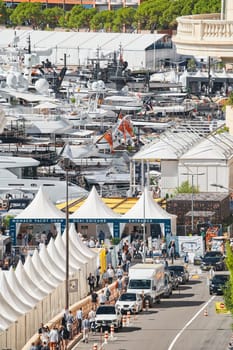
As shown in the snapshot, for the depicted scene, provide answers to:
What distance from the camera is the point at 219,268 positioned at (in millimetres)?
64688

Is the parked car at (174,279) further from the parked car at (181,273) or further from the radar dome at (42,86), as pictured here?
the radar dome at (42,86)

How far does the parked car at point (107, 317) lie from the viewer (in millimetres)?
51156

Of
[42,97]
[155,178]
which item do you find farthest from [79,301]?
[42,97]

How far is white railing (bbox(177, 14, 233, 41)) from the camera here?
121ft

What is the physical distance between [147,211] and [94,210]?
2.08m

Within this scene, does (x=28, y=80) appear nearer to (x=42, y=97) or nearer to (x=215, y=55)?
(x=42, y=97)

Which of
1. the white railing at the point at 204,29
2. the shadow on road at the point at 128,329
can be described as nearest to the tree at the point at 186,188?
the shadow on road at the point at 128,329

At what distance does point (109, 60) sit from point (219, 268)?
330 feet

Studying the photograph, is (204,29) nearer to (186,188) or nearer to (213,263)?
(213,263)

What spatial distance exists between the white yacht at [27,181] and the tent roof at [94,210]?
13075mm

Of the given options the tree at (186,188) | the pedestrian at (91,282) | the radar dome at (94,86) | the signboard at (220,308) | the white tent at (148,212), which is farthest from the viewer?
the radar dome at (94,86)

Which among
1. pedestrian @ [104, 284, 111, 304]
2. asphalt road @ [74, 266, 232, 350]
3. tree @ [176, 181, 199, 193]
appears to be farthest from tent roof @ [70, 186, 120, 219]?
pedestrian @ [104, 284, 111, 304]

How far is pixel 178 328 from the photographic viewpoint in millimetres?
52156

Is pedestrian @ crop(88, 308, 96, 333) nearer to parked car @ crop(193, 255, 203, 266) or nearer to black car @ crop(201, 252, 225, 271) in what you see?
black car @ crop(201, 252, 225, 271)
